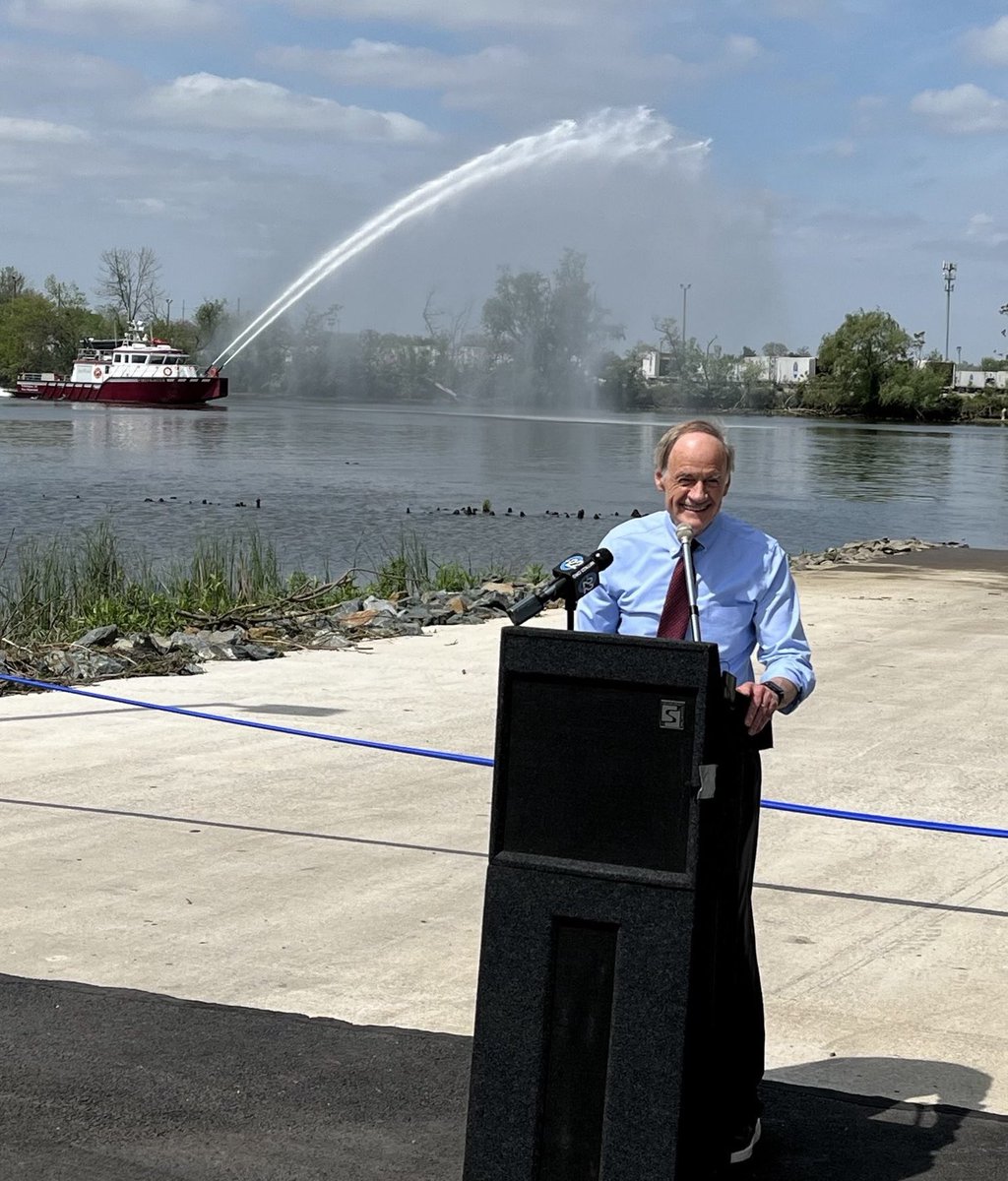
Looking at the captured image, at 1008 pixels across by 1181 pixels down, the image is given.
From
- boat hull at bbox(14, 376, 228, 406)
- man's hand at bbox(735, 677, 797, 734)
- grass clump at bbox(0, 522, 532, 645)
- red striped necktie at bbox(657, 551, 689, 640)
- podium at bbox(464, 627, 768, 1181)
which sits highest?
boat hull at bbox(14, 376, 228, 406)

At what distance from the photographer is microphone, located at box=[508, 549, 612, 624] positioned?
396cm

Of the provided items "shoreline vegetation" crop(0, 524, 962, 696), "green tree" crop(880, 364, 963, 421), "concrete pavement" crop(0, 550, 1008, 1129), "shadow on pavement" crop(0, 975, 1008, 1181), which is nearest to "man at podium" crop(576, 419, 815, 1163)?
"shadow on pavement" crop(0, 975, 1008, 1181)

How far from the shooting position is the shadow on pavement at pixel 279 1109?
429cm

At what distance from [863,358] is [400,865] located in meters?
153

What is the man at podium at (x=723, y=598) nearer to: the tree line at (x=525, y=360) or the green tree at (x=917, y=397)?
the tree line at (x=525, y=360)

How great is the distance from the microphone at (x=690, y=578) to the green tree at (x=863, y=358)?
154796mm

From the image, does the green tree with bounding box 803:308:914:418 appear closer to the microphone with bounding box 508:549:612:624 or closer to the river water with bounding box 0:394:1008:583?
the river water with bounding box 0:394:1008:583

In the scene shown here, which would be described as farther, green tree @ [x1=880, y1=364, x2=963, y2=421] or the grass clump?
green tree @ [x1=880, y1=364, x2=963, y2=421]

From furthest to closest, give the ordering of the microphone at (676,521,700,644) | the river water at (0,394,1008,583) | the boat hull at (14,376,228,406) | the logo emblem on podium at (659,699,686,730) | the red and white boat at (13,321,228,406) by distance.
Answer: the red and white boat at (13,321,228,406) → the boat hull at (14,376,228,406) → the river water at (0,394,1008,583) → the microphone at (676,521,700,644) → the logo emblem on podium at (659,699,686,730)

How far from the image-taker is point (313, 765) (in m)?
9.12

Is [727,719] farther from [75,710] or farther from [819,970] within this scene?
[75,710]

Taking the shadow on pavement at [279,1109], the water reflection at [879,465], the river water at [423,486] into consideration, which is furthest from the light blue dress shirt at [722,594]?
the water reflection at [879,465]

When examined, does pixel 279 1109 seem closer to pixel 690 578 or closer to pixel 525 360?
pixel 690 578

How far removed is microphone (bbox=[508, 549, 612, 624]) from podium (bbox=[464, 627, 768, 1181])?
19 centimetres
